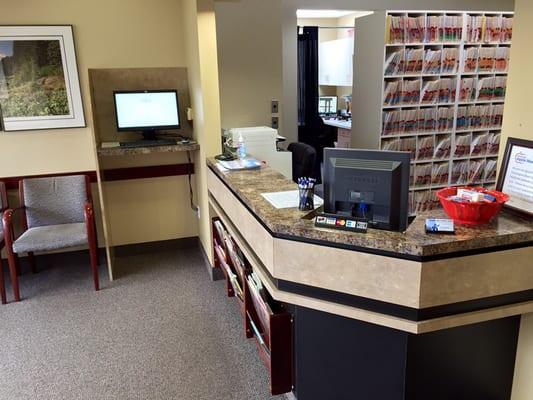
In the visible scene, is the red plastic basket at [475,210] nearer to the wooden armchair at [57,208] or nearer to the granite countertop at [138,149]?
the granite countertop at [138,149]

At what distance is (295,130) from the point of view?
593 centimetres

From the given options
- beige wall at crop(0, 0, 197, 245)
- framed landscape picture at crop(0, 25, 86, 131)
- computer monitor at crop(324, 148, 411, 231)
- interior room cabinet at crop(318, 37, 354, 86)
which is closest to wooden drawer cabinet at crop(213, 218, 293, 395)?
computer monitor at crop(324, 148, 411, 231)

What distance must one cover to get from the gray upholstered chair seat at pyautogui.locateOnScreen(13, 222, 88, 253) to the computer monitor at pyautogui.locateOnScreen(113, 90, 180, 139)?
929 mm

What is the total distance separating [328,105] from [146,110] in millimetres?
5080

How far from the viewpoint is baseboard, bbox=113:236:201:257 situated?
13.7 feet

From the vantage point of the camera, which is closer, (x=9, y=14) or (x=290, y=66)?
(x=9, y=14)

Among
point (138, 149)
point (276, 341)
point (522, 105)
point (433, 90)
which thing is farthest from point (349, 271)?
point (433, 90)

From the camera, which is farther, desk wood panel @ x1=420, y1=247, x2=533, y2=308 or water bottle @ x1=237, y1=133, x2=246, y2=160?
water bottle @ x1=237, y1=133, x2=246, y2=160

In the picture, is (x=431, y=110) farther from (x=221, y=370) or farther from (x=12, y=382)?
(x=12, y=382)

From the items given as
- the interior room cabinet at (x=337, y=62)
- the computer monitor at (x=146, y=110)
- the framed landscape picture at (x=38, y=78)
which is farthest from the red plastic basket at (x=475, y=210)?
the interior room cabinet at (x=337, y=62)

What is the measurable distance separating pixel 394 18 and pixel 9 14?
334 cm

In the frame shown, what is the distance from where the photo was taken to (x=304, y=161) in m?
4.41

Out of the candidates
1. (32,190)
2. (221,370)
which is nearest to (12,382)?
(221,370)

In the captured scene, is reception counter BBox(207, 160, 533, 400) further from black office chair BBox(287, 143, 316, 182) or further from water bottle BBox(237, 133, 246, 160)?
black office chair BBox(287, 143, 316, 182)
